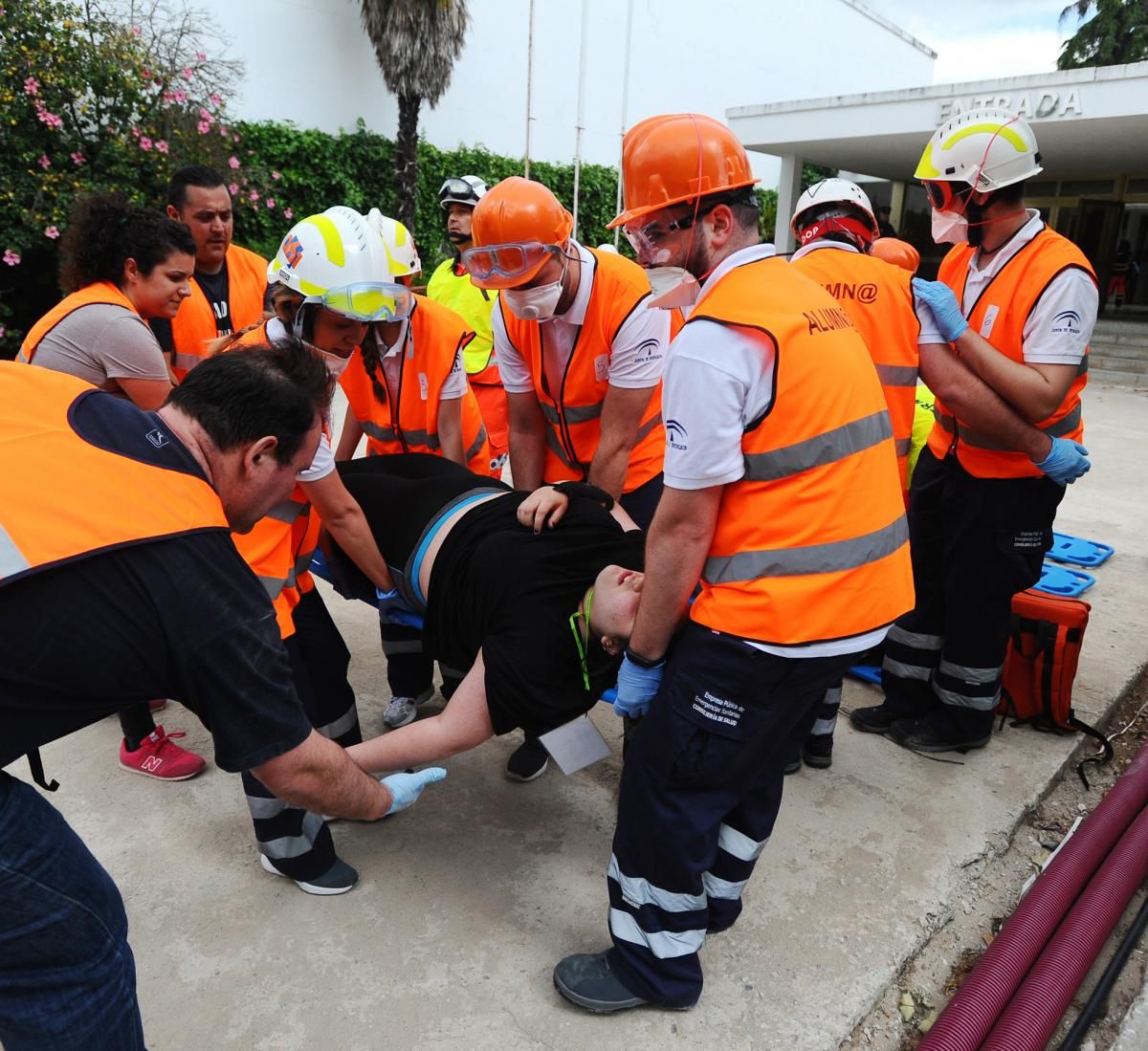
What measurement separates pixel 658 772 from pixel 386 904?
0.99 meters

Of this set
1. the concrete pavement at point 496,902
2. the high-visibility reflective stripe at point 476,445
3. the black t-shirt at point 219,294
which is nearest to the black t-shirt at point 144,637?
the concrete pavement at point 496,902

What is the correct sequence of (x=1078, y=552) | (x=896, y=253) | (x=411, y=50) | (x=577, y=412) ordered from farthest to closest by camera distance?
(x=411, y=50), (x=1078, y=552), (x=896, y=253), (x=577, y=412)

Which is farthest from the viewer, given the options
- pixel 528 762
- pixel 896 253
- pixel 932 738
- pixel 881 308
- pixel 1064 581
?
pixel 1064 581

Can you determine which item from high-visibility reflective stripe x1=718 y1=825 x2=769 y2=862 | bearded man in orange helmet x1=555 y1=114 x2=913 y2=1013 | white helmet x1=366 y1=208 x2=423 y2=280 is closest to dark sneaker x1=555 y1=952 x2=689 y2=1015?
bearded man in orange helmet x1=555 y1=114 x2=913 y2=1013

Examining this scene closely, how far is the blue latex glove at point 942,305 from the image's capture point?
2.49 m

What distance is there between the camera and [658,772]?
71.0 inches

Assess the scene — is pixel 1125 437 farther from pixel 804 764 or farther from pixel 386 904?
pixel 386 904

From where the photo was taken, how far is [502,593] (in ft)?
7.02

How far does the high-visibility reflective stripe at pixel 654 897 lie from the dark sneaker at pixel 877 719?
1.58m

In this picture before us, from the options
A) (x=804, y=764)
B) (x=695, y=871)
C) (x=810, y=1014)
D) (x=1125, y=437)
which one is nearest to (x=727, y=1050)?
(x=810, y=1014)

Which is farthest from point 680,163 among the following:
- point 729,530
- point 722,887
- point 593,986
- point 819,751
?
point 819,751

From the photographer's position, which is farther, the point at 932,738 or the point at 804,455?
the point at 932,738

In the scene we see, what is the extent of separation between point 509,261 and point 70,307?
140 centimetres

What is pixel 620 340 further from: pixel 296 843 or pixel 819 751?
pixel 296 843
